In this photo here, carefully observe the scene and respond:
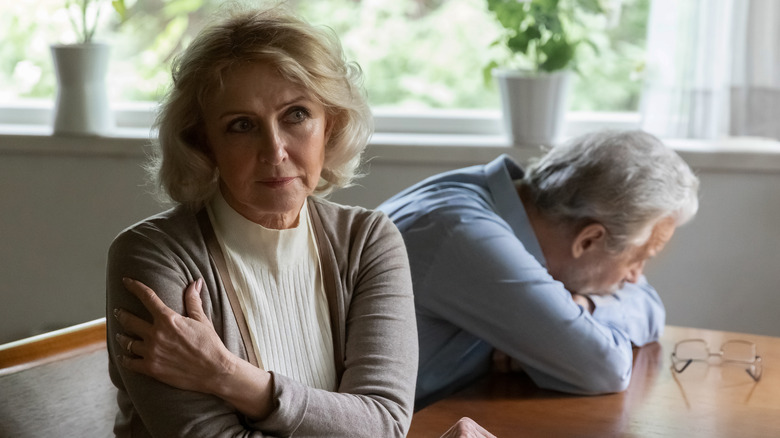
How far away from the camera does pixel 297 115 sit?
1348 mm

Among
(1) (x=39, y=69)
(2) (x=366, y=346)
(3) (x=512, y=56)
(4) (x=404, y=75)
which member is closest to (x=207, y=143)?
(2) (x=366, y=346)

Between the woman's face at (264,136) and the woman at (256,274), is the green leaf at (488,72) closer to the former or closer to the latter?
the woman at (256,274)

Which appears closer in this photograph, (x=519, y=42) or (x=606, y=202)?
(x=606, y=202)

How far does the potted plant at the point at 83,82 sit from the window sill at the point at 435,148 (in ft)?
0.16

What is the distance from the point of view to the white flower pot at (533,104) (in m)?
2.77

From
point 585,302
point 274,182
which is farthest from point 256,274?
point 585,302

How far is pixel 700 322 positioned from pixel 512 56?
100cm

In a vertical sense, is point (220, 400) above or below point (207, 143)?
below

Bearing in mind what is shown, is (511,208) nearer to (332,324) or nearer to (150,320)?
(332,324)

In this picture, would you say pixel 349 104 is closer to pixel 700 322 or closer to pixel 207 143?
pixel 207 143

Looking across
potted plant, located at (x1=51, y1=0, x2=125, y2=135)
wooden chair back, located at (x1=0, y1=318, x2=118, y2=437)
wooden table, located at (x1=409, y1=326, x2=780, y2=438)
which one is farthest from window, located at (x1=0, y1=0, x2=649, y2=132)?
wooden chair back, located at (x1=0, y1=318, x2=118, y2=437)

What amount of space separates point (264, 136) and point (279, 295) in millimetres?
247

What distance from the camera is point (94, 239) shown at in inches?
121

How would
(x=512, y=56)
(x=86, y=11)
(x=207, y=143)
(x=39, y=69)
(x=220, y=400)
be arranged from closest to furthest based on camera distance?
(x=220, y=400) → (x=207, y=143) → (x=512, y=56) → (x=86, y=11) → (x=39, y=69)
